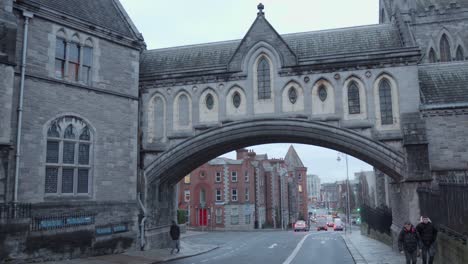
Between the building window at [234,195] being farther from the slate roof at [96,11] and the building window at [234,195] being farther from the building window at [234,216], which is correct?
the slate roof at [96,11]

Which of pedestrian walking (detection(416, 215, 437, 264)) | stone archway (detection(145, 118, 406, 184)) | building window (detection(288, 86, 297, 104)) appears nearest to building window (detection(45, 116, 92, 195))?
stone archway (detection(145, 118, 406, 184))

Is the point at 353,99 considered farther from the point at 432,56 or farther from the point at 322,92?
the point at 432,56

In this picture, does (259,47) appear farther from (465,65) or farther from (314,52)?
(465,65)

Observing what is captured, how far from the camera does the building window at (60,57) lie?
1767cm

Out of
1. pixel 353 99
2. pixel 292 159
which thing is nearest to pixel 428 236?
pixel 353 99

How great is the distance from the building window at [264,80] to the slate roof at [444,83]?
270 inches

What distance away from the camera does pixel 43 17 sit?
672 inches

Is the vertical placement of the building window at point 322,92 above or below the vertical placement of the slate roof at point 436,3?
below

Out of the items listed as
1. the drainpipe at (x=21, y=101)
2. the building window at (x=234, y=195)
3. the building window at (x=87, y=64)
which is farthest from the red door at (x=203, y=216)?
the drainpipe at (x=21, y=101)

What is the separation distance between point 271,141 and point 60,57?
10.8 metres

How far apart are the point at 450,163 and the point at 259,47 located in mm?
9719

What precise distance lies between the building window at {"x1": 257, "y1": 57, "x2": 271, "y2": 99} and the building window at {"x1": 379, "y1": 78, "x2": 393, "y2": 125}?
16.5ft

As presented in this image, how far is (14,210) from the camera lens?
1515 cm

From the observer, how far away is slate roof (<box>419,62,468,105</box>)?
1884 cm
